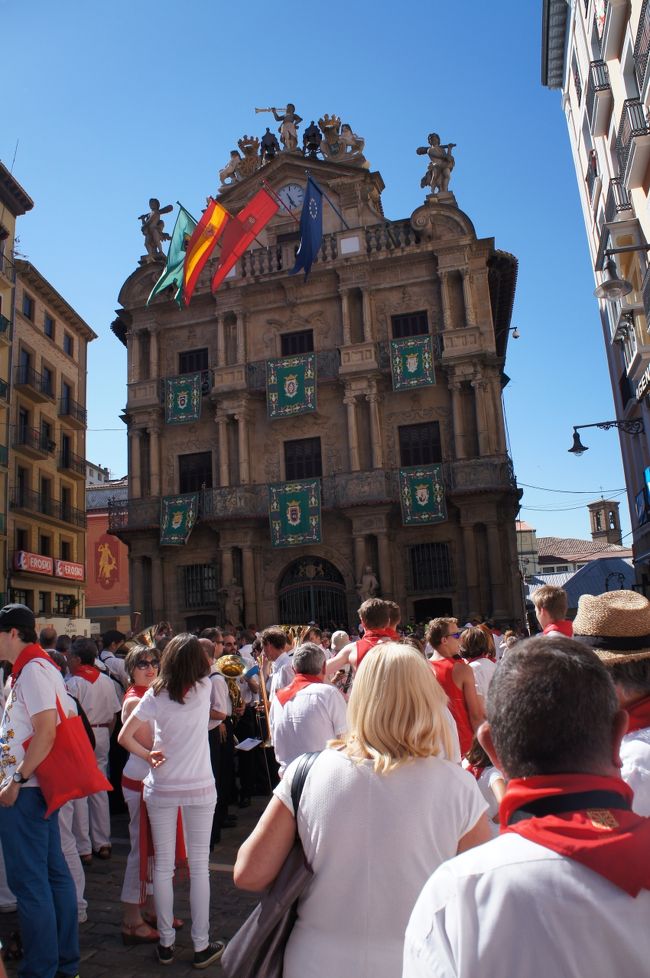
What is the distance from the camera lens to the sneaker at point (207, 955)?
181 inches

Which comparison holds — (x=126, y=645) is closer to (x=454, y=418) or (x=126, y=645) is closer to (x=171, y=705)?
(x=171, y=705)

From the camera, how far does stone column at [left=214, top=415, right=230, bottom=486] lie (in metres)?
27.1

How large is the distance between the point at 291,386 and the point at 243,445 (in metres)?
2.87

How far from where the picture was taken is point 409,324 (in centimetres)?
2698

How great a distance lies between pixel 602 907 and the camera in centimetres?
137

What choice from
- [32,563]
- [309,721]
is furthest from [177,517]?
[309,721]

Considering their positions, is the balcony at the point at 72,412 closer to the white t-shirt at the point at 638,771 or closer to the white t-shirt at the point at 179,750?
the white t-shirt at the point at 179,750

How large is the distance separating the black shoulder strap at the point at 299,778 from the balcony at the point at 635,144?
14.6 meters

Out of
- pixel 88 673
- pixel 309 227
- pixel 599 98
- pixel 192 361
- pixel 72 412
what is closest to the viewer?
pixel 88 673

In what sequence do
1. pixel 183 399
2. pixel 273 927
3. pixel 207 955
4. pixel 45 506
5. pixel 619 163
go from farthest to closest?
pixel 45 506 → pixel 183 399 → pixel 619 163 → pixel 207 955 → pixel 273 927

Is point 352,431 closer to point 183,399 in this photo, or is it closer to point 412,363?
point 412,363

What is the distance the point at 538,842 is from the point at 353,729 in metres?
1.13

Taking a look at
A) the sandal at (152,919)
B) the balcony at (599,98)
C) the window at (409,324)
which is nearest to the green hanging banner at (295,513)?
the window at (409,324)

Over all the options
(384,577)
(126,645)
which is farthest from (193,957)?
(384,577)
